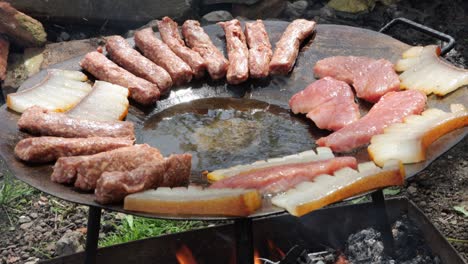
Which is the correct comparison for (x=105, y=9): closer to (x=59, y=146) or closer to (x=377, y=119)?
(x=59, y=146)

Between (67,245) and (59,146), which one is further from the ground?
(59,146)

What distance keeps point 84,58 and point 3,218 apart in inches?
62.3

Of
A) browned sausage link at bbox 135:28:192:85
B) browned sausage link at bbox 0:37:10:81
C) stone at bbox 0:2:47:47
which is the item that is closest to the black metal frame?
browned sausage link at bbox 135:28:192:85

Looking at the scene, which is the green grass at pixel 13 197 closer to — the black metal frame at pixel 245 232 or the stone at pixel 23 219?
the stone at pixel 23 219

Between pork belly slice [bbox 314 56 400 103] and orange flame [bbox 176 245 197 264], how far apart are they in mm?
1386

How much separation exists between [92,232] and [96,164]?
2.01ft

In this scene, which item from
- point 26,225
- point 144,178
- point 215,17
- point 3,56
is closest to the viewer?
point 144,178

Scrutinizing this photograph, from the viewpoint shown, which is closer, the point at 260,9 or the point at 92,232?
the point at 92,232

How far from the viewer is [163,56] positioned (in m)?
4.06

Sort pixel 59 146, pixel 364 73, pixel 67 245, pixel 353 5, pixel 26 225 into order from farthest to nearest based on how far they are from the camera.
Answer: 1. pixel 353 5
2. pixel 26 225
3. pixel 67 245
4. pixel 364 73
5. pixel 59 146

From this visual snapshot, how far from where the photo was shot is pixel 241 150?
126 inches

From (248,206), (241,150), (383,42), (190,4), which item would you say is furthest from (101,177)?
(190,4)

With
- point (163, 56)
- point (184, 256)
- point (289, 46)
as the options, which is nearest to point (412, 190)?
point (289, 46)

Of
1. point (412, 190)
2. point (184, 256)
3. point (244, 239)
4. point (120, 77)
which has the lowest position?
point (412, 190)
